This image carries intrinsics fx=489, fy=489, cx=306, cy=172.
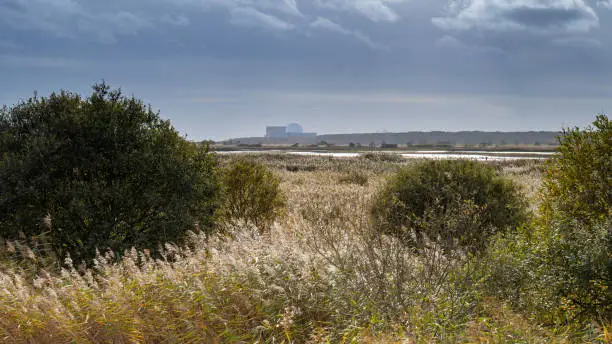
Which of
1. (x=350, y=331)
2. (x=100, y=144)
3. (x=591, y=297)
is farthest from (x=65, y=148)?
(x=591, y=297)

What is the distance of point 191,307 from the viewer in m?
5.40

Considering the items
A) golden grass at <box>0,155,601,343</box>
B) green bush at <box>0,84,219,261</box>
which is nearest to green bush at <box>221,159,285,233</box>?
green bush at <box>0,84,219,261</box>

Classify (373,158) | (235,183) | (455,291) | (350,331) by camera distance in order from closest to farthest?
(350,331), (455,291), (235,183), (373,158)

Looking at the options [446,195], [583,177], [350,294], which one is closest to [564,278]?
[583,177]

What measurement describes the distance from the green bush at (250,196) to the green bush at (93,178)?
10.8 ft

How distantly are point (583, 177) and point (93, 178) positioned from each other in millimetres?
7725

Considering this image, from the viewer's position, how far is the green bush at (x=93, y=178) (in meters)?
7.79

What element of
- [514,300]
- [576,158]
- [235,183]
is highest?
[576,158]

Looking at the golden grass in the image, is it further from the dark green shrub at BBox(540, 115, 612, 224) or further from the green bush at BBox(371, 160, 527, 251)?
the green bush at BBox(371, 160, 527, 251)

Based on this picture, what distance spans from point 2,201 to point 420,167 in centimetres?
819

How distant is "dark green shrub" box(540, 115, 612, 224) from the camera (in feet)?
23.6

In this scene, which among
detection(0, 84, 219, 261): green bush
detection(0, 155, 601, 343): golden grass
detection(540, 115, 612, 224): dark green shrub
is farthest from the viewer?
detection(0, 84, 219, 261): green bush

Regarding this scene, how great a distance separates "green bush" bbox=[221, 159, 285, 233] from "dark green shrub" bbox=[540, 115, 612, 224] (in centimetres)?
657

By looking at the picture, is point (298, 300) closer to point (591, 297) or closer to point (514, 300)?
point (514, 300)
